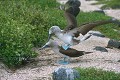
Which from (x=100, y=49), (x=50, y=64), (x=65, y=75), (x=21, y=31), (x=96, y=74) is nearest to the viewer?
(x=65, y=75)

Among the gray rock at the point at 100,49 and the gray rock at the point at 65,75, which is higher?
the gray rock at the point at 65,75

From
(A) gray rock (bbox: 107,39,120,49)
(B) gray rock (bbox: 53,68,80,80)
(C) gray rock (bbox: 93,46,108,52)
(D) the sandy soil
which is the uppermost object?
(B) gray rock (bbox: 53,68,80,80)

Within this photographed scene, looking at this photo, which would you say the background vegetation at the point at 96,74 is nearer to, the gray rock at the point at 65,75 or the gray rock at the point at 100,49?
the gray rock at the point at 65,75

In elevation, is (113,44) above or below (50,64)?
below

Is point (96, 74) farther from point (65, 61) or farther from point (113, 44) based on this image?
point (113, 44)

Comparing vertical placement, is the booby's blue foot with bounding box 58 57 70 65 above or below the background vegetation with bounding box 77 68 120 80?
below

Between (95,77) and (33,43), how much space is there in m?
4.30

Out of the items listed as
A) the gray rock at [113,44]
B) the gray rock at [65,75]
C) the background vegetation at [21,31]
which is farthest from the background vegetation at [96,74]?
the gray rock at [113,44]

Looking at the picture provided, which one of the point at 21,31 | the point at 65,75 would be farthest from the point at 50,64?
the point at 65,75

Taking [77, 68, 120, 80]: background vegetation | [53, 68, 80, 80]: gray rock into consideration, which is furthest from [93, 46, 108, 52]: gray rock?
[53, 68, 80, 80]: gray rock

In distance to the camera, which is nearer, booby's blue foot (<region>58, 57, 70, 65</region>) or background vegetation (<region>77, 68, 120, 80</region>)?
background vegetation (<region>77, 68, 120, 80</region>)

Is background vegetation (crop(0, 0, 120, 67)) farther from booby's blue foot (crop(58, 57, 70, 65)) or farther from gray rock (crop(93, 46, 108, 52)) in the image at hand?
gray rock (crop(93, 46, 108, 52))

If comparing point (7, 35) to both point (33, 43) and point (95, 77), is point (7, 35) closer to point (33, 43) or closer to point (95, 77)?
point (33, 43)

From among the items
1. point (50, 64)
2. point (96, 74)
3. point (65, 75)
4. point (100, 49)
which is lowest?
point (100, 49)
